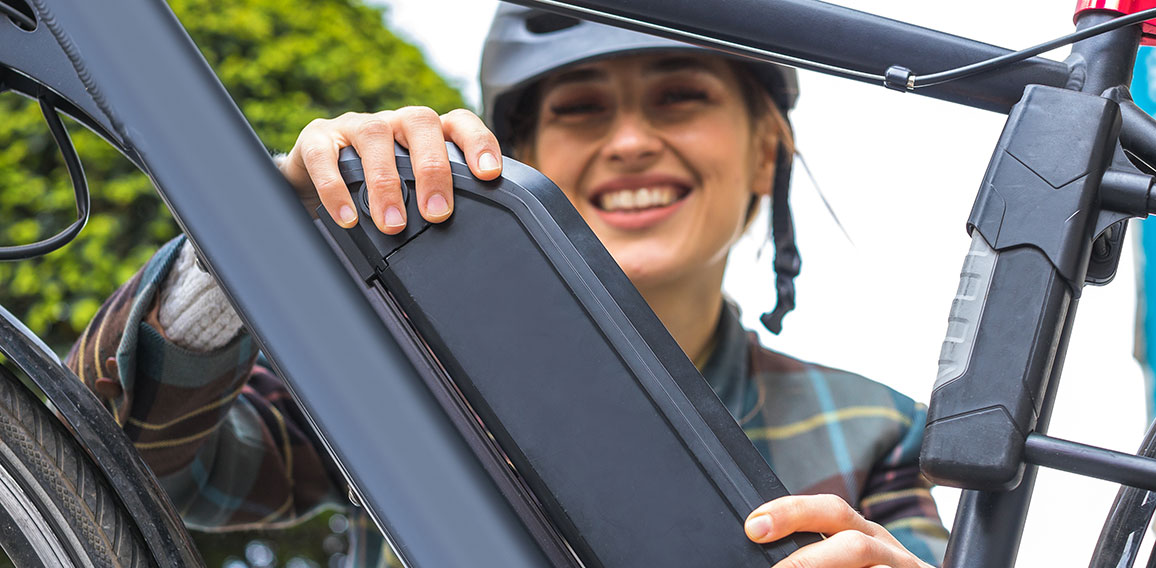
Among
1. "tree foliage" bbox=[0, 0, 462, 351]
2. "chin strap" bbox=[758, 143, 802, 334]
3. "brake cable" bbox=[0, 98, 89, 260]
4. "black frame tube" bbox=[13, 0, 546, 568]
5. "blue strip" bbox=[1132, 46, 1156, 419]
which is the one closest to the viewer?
"black frame tube" bbox=[13, 0, 546, 568]

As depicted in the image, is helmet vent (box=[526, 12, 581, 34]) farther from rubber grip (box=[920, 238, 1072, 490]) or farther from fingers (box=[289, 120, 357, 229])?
rubber grip (box=[920, 238, 1072, 490])

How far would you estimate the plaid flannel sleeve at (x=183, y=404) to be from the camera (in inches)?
36.2

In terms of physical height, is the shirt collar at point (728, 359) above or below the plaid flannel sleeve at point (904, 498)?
above

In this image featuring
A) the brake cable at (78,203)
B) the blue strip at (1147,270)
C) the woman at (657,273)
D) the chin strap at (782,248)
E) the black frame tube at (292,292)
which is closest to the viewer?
the black frame tube at (292,292)

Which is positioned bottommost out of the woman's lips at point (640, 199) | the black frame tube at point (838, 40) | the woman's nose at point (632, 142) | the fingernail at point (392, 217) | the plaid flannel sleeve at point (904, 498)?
the plaid flannel sleeve at point (904, 498)

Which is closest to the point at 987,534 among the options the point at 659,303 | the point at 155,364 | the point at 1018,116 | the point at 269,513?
the point at 1018,116

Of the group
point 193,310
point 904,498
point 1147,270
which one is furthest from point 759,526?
point 1147,270

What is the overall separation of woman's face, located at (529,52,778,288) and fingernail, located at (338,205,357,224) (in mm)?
806

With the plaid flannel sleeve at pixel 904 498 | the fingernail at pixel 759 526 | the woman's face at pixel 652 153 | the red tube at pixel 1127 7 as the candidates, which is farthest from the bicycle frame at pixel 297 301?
the woman's face at pixel 652 153

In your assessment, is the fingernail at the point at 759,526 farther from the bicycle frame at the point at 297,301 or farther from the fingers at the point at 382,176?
the fingers at the point at 382,176

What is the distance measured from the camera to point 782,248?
140 centimetres

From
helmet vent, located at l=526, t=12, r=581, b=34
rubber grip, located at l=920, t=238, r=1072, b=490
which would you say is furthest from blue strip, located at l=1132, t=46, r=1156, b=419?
rubber grip, located at l=920, t=238, r=1072, b=490

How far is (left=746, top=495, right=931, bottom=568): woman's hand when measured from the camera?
530 millimetres

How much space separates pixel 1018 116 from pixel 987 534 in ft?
0.79
